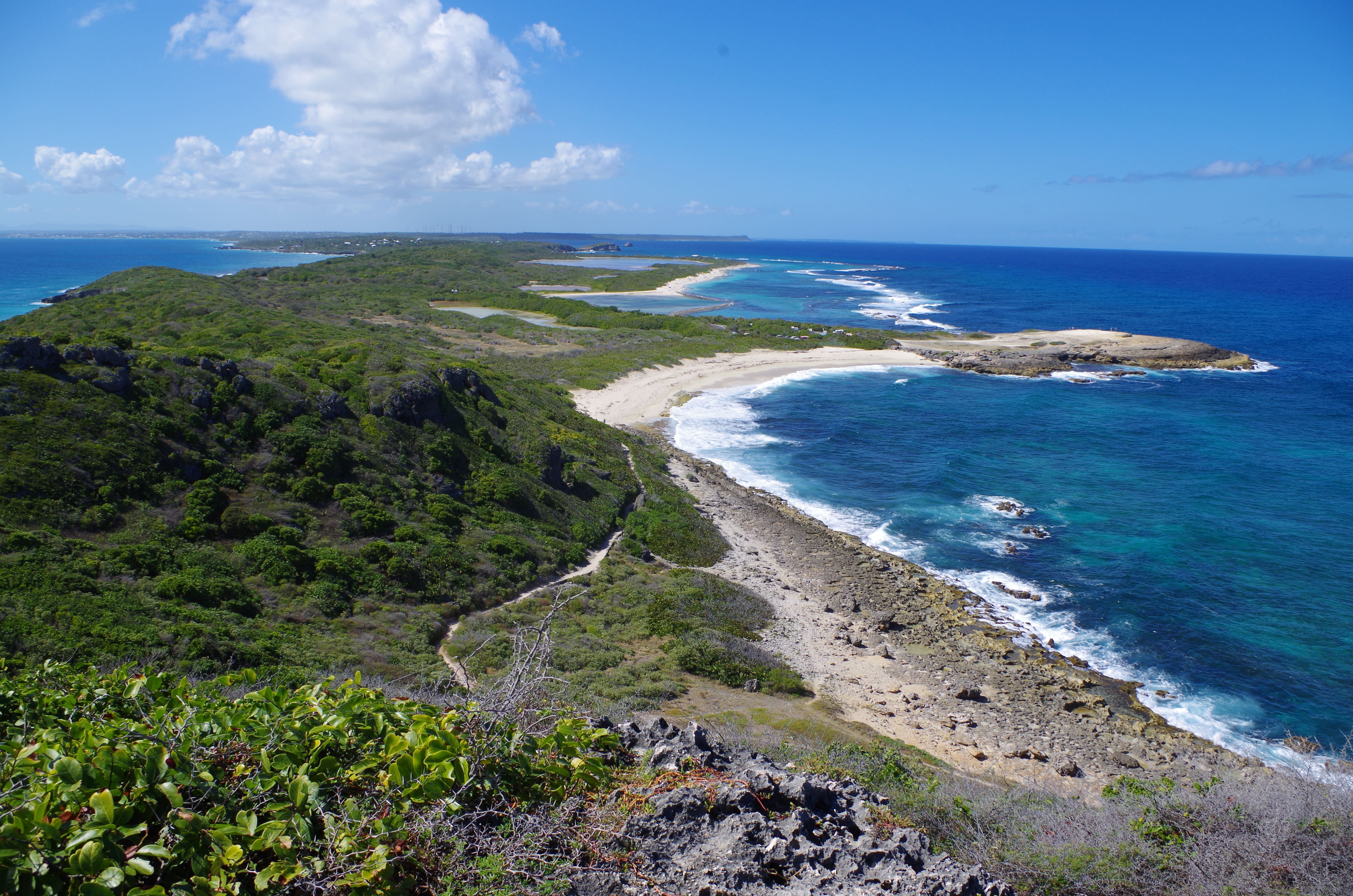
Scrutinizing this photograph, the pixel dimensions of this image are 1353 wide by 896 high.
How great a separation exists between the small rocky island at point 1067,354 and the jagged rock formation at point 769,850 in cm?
6168

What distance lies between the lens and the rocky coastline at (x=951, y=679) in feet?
49.5

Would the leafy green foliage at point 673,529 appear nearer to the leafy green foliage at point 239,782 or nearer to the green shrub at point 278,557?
the green shrub at point 278,557

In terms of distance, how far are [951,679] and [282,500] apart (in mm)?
19140

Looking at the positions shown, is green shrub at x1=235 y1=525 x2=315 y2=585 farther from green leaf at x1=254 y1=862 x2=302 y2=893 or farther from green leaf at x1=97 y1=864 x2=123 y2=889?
green leaf at x1=97 y1=864 x2=123 y2=889

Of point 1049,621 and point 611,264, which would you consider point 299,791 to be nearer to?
point 1049,621

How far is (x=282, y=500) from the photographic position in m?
18.8

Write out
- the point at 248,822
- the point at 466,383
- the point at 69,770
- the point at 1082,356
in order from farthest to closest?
the point at 1082,356, the point at 466,383, the point at 248,822, the point at 69,770

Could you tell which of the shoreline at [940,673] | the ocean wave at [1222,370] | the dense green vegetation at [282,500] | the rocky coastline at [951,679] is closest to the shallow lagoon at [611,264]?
the ocean wave at [1222,370]

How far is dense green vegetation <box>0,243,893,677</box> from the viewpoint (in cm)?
1316

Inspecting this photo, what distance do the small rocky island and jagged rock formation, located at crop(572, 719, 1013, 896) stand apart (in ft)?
202

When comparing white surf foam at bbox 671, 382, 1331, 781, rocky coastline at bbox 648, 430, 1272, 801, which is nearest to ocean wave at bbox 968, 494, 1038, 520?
white surf foam at bbox 671, 382, 1331, 781

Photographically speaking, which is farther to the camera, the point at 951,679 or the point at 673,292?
the point at 673,292

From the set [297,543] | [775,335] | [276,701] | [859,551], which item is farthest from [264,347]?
[775,335]

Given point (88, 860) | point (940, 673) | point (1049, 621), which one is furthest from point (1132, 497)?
point (88, 860)
